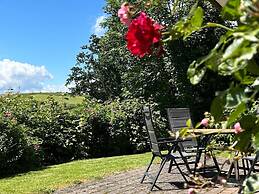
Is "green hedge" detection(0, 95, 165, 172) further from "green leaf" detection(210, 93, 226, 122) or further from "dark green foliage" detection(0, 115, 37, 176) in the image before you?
"green leaf" detection(210, 93, 226, 122)

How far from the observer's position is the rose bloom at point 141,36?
1.03 meters

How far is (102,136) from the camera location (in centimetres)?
1266

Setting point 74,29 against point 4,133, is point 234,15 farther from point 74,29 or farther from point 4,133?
point 74,29

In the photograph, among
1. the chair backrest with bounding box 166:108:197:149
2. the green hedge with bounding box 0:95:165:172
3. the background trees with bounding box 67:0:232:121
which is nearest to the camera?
the chair backrest with bounding box 166:108:197:149

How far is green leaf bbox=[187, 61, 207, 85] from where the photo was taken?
3.10 feet

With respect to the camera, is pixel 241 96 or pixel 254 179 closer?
pixel 241 96

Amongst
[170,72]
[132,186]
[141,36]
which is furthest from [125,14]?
[170,72]

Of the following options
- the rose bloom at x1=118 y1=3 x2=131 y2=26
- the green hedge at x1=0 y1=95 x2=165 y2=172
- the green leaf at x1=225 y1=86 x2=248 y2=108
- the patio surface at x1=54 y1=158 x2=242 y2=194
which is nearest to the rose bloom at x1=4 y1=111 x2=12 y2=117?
the green hedge at x1=0 y1=95 x2=165 y2=172

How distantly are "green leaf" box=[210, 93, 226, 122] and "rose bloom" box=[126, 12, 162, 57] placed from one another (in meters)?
0.20

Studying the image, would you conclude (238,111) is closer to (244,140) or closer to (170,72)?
(244,140)

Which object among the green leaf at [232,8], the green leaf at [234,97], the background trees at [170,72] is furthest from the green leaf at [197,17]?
the background trees at [170,72]

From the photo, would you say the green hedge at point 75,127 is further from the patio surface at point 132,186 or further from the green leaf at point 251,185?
the green leaf at point 251,185

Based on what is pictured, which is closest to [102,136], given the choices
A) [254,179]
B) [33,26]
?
[254,179]

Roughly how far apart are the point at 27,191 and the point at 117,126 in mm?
6665
